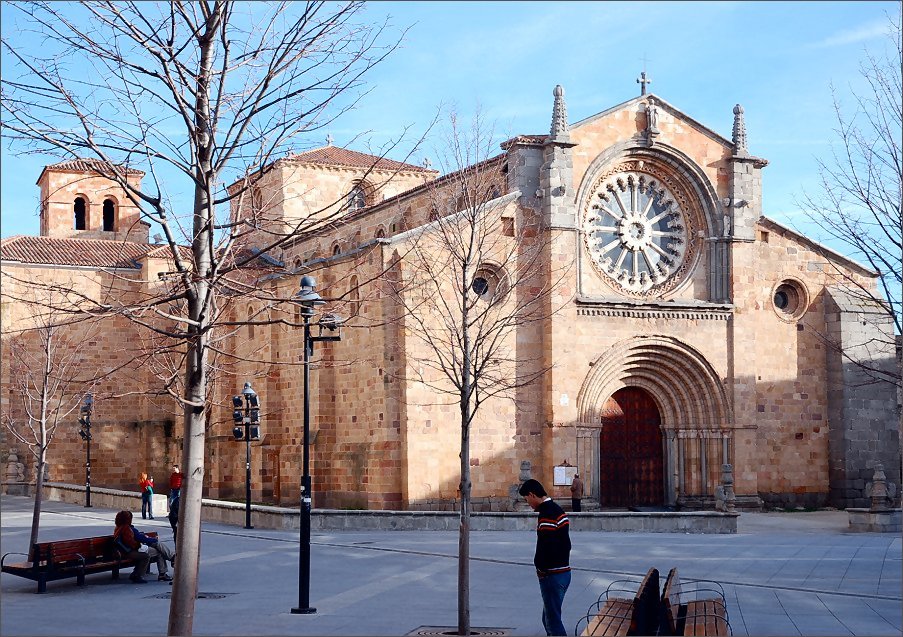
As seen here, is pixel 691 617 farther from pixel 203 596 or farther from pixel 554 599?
pixel 203 596

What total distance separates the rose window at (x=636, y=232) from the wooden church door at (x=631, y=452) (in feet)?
10.9

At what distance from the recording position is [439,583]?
16.5 meters

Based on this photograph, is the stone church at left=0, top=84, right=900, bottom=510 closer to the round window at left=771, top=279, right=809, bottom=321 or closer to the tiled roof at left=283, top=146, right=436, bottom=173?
the round window at left=771, top=279, right=809, bottom=321

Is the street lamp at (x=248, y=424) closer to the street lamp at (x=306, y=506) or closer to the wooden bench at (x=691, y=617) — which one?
the street lamp at (x=306, y=506)

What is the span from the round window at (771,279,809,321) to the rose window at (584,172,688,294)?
3365 mm

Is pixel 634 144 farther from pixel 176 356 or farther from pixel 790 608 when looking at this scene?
pixel 790 608

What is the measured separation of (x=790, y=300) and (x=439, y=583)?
67.0ft

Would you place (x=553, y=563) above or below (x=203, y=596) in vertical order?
above

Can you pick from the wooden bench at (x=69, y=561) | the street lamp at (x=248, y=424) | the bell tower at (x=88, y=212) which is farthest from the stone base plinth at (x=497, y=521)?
the bell tower at (x=88, y=212)

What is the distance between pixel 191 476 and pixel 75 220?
153ft

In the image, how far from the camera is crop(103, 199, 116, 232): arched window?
53562mm

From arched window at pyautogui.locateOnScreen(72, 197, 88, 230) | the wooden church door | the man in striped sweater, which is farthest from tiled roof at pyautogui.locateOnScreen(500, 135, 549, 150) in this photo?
arched window at pyautogui.locateOnScreen(72, 197, 88, 230)

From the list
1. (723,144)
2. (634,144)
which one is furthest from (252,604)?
(723,144)

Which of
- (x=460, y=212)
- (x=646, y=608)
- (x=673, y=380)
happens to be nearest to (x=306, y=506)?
(x=646, y=608)
